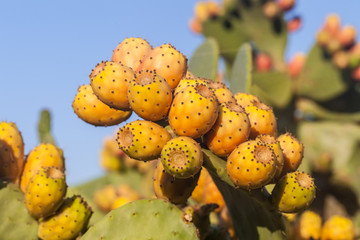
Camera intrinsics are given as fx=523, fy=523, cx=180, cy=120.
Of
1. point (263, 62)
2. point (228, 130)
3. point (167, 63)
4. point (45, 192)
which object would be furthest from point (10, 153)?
point (263, 62)

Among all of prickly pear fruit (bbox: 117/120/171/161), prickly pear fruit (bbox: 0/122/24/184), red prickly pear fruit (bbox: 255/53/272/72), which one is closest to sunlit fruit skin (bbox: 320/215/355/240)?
prickly pear fruit (bbox: 117/120/171/161)

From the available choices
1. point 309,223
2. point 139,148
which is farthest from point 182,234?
point 309,223

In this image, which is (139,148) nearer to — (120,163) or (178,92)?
(178,92)

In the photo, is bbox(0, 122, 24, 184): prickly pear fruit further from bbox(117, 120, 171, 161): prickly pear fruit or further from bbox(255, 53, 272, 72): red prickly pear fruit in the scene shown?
bbox(255, 53, 272, 72): red prickly pear fruit

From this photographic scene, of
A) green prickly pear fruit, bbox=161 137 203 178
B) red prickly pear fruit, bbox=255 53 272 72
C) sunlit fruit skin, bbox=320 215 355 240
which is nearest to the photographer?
green prickly pear fruit, bbox=161 137 203 178

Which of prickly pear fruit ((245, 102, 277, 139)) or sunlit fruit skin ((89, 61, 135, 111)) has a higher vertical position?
sunlit fruit skin ((89, 61, 135, 111))

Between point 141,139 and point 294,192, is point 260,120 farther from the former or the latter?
point 141,139
